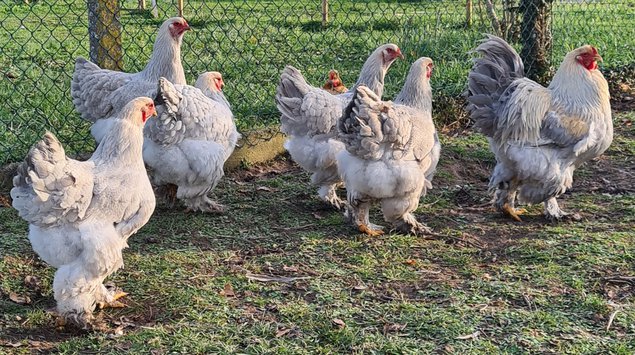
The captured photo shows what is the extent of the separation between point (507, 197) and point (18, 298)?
3.05 m

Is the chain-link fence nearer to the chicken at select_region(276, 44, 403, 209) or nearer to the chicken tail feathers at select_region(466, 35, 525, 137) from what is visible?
the chicken at select_region(276, 44, 403, 209)

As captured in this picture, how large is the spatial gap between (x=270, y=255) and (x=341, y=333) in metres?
1.08

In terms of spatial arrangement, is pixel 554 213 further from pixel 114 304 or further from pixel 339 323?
pixel 114 304

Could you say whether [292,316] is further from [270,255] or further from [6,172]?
[6,172]

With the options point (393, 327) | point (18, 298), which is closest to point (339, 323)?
point (393, 327)

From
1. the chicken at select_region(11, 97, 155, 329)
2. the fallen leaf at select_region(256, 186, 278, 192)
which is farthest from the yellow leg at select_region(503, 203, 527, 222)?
the chicken at select_region(11, 97, 155, 329)

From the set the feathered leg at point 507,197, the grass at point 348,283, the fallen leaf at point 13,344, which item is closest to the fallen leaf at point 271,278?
the grass at point 348,283

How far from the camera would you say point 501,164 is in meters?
5.06

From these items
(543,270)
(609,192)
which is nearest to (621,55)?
(609,192)

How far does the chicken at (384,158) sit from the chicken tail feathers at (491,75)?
56 cm

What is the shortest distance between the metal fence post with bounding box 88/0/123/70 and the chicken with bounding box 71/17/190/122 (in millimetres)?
439

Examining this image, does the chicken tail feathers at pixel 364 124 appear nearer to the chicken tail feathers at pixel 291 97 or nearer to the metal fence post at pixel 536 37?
the chicken tail feathers at pixel 291 97

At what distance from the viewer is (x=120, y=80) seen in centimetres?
502

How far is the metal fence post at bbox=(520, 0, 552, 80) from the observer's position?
7441 mm
